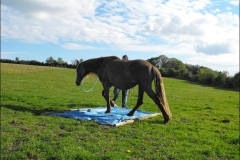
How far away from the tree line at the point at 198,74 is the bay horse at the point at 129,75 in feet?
158

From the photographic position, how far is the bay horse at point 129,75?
9.61 meters

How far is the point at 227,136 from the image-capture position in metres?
8.66

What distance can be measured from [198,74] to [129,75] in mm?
55290

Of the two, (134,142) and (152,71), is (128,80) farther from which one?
(134,142)

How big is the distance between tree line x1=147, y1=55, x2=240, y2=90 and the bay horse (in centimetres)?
4820

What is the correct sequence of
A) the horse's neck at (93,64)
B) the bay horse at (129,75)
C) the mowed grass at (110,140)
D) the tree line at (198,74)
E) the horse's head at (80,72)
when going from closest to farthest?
1. the mowed grass at (110,140)
2. the bay horse at (129,75)
3. the horse's neck at (93,64)
4. the horse's head at (80,72)
5. the tree line at (198,74)

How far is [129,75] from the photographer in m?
10.1

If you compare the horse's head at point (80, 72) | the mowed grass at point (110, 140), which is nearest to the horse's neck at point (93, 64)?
the horse's head at point (80, 72)

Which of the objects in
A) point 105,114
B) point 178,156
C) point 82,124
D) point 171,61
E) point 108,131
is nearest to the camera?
point 178,156

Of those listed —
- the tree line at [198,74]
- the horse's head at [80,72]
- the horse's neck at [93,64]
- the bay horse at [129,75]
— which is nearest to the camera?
the bay horse at [129,75]

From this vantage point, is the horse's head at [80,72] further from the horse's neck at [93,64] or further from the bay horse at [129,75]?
the horse's neck at [93,64]

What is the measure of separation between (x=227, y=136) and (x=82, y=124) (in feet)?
17.3

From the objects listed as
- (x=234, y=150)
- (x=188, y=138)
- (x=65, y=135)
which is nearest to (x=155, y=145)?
→ (x=188, y=138)

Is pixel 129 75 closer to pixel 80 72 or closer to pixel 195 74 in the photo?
pixel 80 72
